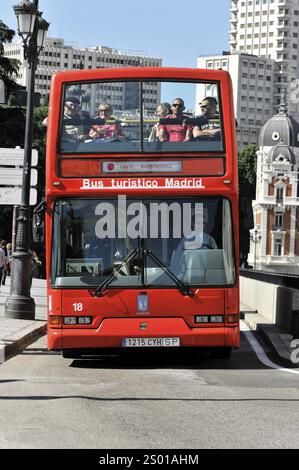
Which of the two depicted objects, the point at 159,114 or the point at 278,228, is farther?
the point at 278,228

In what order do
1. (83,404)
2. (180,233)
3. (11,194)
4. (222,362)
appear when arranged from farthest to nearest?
(11,194) → (222,362) → (180,233) → (83,404)

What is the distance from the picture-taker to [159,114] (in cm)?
1454

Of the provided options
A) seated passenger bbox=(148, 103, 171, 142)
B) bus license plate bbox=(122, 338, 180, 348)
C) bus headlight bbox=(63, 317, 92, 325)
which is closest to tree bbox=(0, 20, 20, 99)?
seated passenger bbox=(148, 103, 171, 142)

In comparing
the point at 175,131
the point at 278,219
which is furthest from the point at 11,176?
the point at 278,219

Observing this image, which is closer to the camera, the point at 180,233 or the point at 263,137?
the point at 180,233

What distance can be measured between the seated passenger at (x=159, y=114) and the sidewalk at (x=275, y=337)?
367cm

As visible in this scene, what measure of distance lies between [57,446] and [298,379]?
5796mm

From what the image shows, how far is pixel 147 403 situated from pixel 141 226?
4054mm

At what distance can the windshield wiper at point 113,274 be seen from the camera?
14.0 m

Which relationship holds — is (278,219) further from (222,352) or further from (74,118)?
(74,118)

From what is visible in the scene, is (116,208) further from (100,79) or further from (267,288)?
(267,288)

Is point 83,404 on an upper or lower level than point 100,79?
lower
